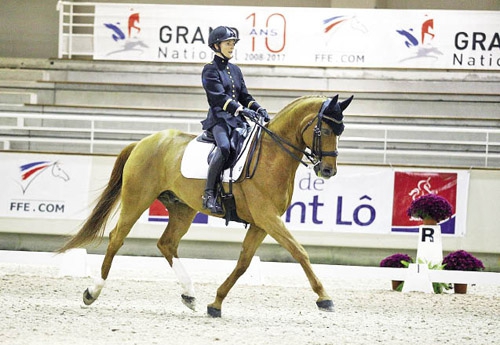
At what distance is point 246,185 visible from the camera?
6465mm

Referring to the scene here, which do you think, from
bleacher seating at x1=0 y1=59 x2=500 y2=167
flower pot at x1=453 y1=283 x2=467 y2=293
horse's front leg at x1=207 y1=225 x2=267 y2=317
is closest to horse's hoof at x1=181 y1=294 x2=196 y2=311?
horse's front leg at x1=207 y1=225 x2=267 y2=317

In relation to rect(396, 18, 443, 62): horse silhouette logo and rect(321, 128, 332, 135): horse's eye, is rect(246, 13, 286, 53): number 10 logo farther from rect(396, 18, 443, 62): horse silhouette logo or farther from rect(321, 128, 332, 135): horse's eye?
rect(321, 128, 332, 135): horse's eye

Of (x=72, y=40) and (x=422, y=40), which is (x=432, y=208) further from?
(x=72, y=40)

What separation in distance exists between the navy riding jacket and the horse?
288mm

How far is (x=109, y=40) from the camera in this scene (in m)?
14.4

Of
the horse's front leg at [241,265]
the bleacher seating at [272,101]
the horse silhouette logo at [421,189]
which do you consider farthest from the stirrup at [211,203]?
the bleacher seating at [272,101]

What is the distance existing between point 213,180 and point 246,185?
0.86ft

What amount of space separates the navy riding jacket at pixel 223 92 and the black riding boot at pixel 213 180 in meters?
0.28

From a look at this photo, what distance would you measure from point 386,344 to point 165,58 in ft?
31.4

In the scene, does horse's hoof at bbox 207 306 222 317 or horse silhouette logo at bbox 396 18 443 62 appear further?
horse silhouette logo at bbox 396 18 443 62

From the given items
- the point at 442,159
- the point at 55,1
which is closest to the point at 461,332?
the point at 442,159

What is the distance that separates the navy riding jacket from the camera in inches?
258

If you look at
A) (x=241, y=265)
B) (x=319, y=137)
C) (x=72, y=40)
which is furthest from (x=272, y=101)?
(x=319, y=137)

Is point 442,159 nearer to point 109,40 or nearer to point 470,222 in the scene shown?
point 470,222
